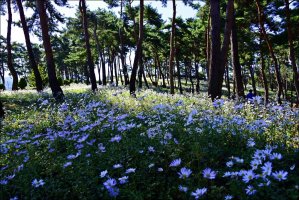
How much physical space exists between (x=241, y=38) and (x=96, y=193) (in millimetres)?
27809

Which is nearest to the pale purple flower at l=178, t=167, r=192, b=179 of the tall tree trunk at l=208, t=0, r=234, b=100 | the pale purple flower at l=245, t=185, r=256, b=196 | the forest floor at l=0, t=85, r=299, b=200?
the forest floor at l=0, t=85, r=299, b=200

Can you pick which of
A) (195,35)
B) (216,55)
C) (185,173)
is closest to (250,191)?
(185,173)

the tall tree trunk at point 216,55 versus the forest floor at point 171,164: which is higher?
the tall tree trunk at point 216,55

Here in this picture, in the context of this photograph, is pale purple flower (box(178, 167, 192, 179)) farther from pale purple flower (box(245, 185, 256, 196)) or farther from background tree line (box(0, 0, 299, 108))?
background tree line (box(0, 0, 299, 108))

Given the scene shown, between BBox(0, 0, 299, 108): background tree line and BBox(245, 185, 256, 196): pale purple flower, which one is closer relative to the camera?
BBox(245, 185, 256, 196): pale purple flower

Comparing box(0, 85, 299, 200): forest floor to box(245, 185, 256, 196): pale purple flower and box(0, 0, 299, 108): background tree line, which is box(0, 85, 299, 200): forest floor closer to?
box(245, 185, 256, 196): pale purple flower

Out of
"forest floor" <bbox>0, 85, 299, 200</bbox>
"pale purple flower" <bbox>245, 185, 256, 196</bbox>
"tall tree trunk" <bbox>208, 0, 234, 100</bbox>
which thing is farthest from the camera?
"tall tree trunk" <bbox>208, 0, 234, 100</bbox>

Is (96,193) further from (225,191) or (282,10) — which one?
(282,10)

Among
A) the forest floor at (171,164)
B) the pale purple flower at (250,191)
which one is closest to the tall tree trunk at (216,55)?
the forest floor at (171,164)

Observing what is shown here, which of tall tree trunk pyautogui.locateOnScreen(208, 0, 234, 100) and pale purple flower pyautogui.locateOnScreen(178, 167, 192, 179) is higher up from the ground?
tall tree trunk pyautogui.locateOnScreen(208, 0, 234, 100)

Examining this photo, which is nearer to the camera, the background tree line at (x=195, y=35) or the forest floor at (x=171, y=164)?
the forest floor at (x=171, y=164)

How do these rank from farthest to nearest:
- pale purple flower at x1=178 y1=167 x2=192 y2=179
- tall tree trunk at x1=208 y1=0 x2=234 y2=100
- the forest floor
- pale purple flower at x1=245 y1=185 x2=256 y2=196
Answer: tall tree trunk at x1=208 y1=0 x2=234 y2=100, the forest floor, pale purple flower at x1=178 y1=167 x2=192 y2=179, pale purple flower at x1=245 y1=185 x2=256 y2=196

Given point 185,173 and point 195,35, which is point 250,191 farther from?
point 195,35

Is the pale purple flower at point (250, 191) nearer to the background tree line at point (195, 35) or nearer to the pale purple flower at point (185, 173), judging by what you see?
the pale purple flower at point (185, 173)
